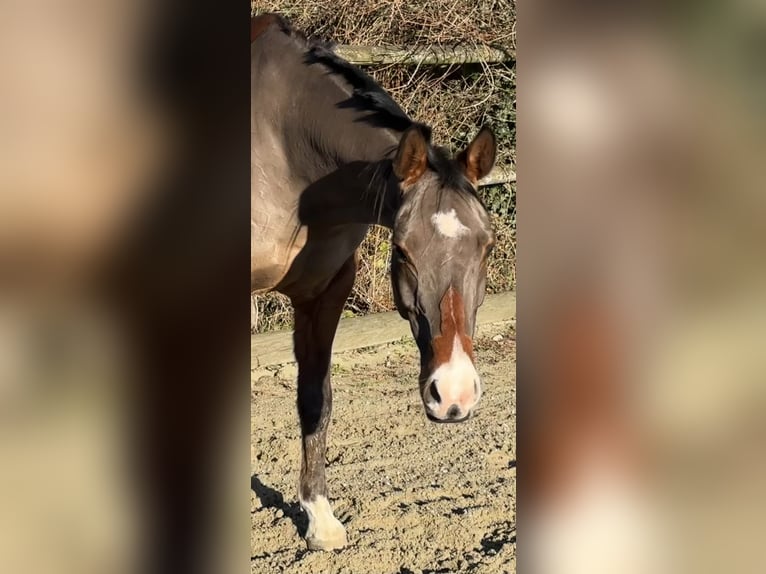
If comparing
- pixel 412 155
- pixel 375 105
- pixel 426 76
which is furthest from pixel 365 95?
pixel 426 76

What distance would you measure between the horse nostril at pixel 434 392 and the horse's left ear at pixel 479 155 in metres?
0.47

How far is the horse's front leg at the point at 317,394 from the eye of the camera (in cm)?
254

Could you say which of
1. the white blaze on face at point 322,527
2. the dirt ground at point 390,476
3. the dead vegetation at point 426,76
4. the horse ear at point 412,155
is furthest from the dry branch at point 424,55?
the horse ear at point 412,155

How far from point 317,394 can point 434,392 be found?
3.27 ft

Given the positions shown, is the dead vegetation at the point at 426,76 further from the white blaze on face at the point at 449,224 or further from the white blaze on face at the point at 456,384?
the white blaze on face at the point at 456,384

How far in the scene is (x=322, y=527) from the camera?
8.38 ft

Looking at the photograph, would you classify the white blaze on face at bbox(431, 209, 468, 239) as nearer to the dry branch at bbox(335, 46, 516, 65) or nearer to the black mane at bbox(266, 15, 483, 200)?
the black mane at bbox(266, 15, 483, 200)

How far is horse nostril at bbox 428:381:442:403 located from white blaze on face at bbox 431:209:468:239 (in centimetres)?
29
